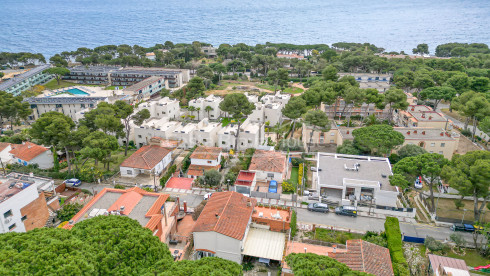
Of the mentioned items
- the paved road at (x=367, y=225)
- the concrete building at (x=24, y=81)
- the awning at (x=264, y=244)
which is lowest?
the paved road at (x=367, y=225)

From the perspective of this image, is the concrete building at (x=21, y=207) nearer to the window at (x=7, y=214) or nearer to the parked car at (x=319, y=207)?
the window at (x=7, y=214)

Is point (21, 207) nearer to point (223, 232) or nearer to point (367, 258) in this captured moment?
point (223, 232)

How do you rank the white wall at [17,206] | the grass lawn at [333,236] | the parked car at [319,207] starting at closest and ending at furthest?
the white wall at [17,206] < the grass lawn at [333,236] < the parked car at [319,207]

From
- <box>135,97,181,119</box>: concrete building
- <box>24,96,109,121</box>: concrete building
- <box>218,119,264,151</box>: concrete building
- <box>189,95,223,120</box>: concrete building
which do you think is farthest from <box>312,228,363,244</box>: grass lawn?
<box>24,96,109,121</box>: concrete building

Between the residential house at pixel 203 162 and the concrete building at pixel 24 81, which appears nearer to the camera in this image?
the residential house at pixel 203 162

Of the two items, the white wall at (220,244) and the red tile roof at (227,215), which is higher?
the red tile roof at (227,215)

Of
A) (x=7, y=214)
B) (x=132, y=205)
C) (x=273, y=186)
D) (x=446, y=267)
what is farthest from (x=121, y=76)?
(x=446, y=267)

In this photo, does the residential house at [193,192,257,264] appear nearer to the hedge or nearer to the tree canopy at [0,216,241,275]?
the tree canopy at [0,216,241,275]

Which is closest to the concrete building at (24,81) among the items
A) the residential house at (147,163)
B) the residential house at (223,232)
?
the residential house at (147,163)
